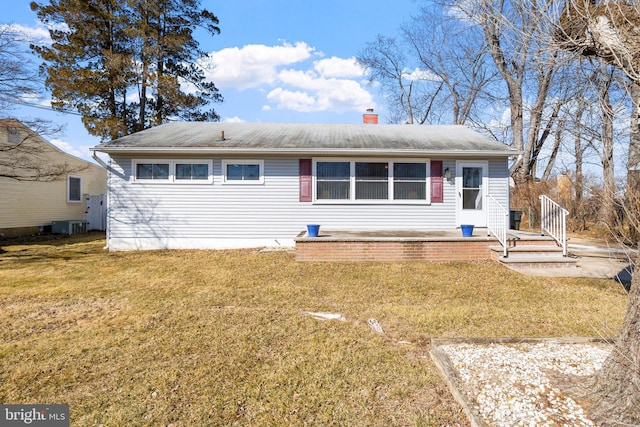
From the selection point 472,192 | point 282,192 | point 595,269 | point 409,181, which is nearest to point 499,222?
point 472,192

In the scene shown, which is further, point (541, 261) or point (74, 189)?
point (74, 189)

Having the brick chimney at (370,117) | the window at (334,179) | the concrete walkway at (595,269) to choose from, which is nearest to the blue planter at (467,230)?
the concrete walkway at (595,269)

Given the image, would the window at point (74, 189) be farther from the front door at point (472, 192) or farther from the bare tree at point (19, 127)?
the front door at point (472, 192)

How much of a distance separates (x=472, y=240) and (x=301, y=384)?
6.07 meters

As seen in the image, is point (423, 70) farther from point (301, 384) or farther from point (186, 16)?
point (301, 384)

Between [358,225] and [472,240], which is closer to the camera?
[472,240]

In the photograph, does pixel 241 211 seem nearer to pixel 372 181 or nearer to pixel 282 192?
pixel 282 192

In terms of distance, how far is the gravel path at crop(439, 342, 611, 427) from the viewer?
6.52ft

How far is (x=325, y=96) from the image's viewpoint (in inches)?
891

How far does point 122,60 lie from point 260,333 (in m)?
16.4

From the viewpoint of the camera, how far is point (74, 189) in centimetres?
1503

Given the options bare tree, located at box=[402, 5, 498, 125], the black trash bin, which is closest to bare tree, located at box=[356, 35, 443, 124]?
bare tree, located at box=[402, 5, 498, 125]

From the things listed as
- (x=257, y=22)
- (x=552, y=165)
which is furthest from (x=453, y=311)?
(x=552, y=165)

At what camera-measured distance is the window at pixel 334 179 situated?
29.5 ft
